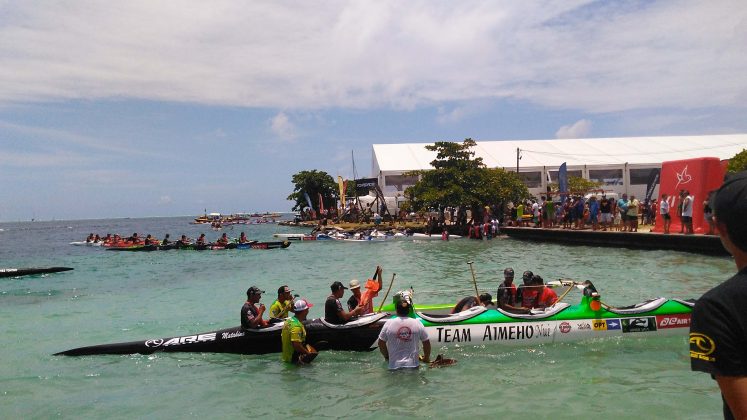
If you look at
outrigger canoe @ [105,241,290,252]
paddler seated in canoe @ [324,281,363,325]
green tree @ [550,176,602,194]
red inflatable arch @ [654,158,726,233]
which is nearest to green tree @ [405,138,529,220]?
green tree @ [550,176,602,194]

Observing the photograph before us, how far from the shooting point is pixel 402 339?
8984 millimetres

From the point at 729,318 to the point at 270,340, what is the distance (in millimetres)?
9775

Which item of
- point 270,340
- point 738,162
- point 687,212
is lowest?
point 270,340

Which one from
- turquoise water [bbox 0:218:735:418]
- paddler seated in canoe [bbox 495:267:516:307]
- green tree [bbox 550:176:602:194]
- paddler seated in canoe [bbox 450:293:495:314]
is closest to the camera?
turquoise water [bbox 0:218:735:418]

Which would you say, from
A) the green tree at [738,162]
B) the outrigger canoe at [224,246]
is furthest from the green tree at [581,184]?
the outrigger canoe at [224,246]

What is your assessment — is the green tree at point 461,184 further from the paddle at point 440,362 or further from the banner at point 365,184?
the paddle at point 440,362

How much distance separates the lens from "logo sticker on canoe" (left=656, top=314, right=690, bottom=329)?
432 inches

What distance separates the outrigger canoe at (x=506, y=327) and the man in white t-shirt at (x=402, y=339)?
1.70m

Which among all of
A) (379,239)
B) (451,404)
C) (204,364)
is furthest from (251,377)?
(379,239)

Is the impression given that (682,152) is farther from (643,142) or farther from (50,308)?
(50,308)

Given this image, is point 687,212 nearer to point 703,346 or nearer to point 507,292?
point 507,292

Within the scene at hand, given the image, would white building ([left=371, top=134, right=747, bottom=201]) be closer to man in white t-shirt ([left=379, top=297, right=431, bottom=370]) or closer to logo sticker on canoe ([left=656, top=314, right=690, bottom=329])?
logo sticker on canoe ([left=656, top=314, right=690, bottom=329])

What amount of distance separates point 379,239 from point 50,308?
28018 mm

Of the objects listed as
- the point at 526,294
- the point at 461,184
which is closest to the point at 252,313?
the point at 526,294
